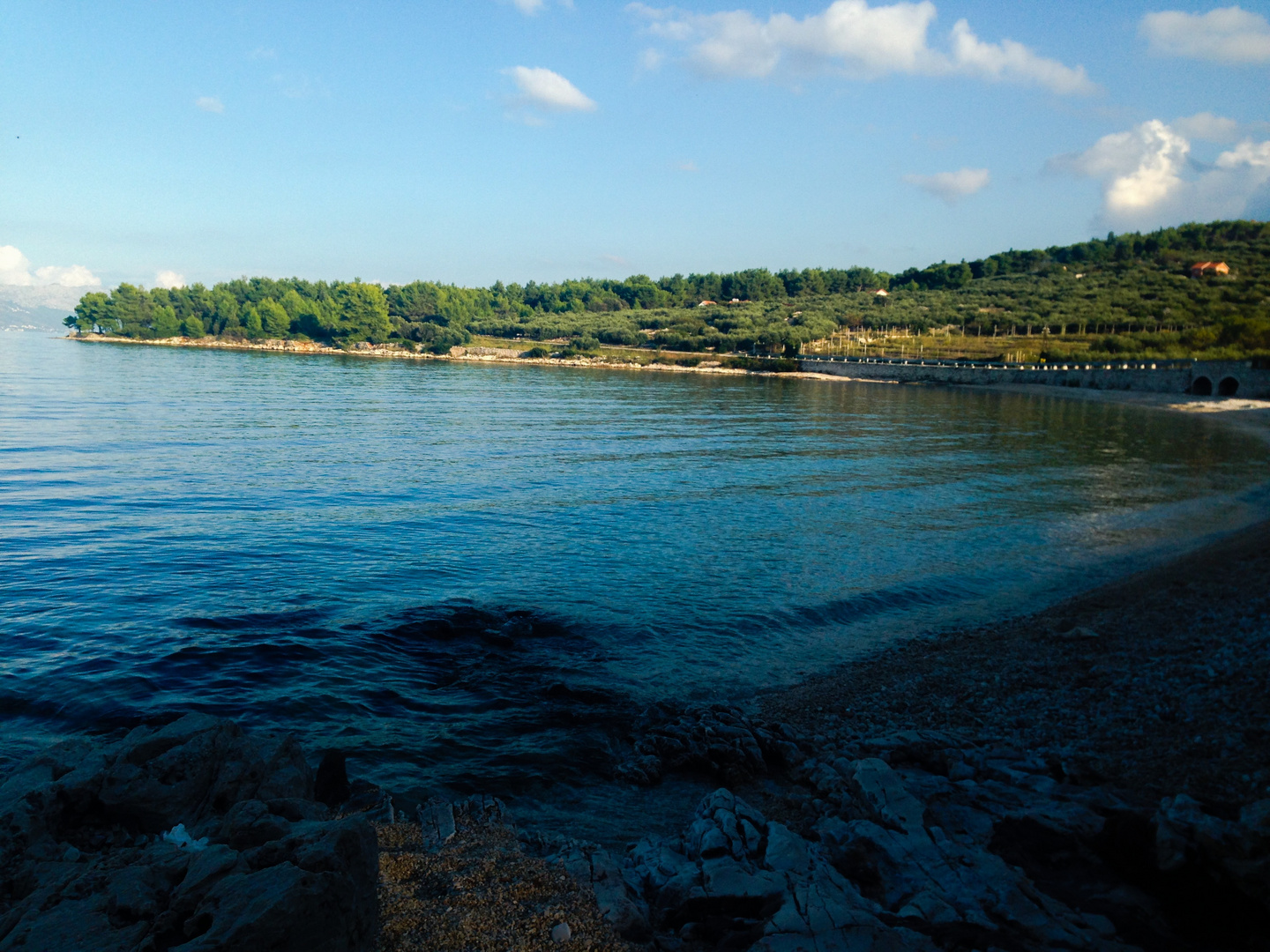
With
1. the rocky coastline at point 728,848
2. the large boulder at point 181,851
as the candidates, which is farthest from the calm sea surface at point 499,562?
the large boulder at point 181,851

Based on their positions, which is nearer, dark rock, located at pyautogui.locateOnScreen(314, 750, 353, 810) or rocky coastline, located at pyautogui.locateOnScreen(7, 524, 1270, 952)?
rocky coastline, located at pyautogui.locateOnScreen(7, 524, 1270, 952)

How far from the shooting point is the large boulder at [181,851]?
4488mm

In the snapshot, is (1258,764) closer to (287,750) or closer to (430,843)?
(430,843)

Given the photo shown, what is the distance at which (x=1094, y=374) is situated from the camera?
84.1 meters

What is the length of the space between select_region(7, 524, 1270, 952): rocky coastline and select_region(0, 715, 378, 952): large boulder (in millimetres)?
18

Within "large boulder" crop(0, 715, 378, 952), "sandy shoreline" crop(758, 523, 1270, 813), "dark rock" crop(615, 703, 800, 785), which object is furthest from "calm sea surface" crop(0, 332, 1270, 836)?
"large boulder" crop(0, 715, 378, 952)

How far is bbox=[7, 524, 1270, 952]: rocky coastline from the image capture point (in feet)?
16.2

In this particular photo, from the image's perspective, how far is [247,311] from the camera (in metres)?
173

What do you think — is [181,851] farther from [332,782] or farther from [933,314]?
[933,314]

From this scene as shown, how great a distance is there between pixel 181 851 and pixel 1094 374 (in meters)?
96.9

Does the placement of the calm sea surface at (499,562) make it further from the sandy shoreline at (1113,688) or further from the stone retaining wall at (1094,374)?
the stone retaining wall at (1094,374)

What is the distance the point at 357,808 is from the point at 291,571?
961cm

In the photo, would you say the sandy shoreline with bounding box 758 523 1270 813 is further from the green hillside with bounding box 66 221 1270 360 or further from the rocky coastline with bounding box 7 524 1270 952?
the green hillside with bounding box 66 221 1270 360

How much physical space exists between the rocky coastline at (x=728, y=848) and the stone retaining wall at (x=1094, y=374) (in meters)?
76.7
